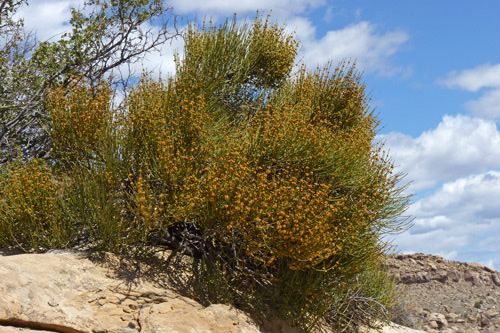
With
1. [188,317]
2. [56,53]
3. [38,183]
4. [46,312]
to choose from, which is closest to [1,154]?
[56,53]

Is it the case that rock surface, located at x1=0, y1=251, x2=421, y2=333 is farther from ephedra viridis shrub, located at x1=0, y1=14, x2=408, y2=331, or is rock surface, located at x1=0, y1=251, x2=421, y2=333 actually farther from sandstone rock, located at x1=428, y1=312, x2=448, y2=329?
Result: sandstone rock, located at x1=428, y1=312, x2=448, y2=329

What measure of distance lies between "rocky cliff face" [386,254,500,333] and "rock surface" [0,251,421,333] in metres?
13.7

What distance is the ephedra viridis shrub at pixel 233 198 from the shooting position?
7254mm

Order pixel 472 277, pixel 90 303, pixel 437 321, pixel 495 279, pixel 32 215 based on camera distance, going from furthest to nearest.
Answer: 1. pixel 495 279
2. pixel 472 277
3. pixel 437 321
4. pixel 32 215
5. pixel 90 303

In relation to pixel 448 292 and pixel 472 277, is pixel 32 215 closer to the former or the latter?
pixel 448 292

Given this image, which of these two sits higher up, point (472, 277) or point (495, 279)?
point (495, 279)

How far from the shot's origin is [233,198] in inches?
284

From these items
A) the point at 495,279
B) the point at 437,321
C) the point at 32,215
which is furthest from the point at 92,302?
the point at 495,279

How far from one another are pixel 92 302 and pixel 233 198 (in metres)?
2.53

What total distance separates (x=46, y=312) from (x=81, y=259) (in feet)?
4.69

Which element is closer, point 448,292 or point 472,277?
point 448,292

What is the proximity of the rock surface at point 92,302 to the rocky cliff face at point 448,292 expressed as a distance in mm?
13722

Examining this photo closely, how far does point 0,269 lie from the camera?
6.48 metres

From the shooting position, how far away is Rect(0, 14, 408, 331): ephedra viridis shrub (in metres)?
7.25
